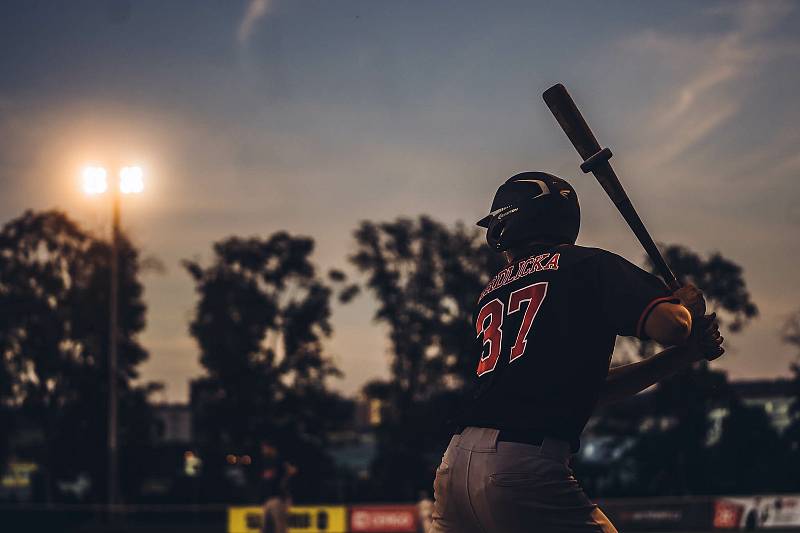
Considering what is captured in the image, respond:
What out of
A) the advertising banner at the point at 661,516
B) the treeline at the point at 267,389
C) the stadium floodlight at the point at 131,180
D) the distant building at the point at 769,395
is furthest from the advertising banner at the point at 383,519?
the distant building at the point at 769,395

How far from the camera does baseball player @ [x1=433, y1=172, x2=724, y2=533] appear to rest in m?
3.70

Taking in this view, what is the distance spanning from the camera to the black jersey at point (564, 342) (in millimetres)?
3773

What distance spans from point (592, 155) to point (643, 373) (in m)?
0.94

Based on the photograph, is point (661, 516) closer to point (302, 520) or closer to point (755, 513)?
point (755, 513)

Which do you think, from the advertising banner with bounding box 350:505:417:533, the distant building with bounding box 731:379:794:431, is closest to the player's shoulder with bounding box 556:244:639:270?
the advertising banner with bounding box 350:505:417:533

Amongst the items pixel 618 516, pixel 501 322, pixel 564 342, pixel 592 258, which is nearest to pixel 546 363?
pixel 564 342

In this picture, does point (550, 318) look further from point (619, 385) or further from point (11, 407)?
point (11, 407)

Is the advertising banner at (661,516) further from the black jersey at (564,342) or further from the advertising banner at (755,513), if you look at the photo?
the black jersey at (564,342)

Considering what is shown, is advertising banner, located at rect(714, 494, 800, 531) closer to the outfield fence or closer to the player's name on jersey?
the outfield fence

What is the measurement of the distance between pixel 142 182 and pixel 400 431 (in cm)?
2648

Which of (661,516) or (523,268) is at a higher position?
(523,268)

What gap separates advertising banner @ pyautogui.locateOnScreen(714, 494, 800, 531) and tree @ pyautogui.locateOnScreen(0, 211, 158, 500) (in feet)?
98.1

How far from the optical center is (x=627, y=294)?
3713 mm

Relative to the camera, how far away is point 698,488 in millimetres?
51062
